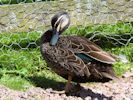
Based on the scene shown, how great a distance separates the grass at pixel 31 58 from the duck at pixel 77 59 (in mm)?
405

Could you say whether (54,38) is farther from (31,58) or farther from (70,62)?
(31,58)

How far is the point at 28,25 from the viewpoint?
5922 mm

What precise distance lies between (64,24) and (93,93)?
0.67 meters

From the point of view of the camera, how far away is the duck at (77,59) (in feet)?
16.2

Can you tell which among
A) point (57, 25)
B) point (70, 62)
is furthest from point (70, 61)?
point (57, 25)

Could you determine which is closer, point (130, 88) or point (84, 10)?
point (130, 88)

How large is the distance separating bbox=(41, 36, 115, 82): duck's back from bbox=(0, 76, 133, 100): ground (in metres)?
0.17

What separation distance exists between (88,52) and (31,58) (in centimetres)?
108

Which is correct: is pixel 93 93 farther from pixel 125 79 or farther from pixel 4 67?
pixel 4 67

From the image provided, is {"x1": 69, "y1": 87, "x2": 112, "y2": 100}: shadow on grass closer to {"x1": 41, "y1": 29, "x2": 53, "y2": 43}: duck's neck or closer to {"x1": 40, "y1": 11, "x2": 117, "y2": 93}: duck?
{"x1": 40, "y1": 11, "x2": 117, "y2": 93}: duck

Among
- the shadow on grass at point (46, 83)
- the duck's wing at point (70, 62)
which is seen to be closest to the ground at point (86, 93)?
the shadow on grass at point (46, 83)

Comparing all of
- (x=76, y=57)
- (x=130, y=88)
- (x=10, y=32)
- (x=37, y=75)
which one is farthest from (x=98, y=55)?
(x=10, y=32)

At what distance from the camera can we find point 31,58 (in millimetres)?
5875

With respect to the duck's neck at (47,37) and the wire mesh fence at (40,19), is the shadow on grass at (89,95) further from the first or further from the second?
the wire mesh fence at (40,19)
